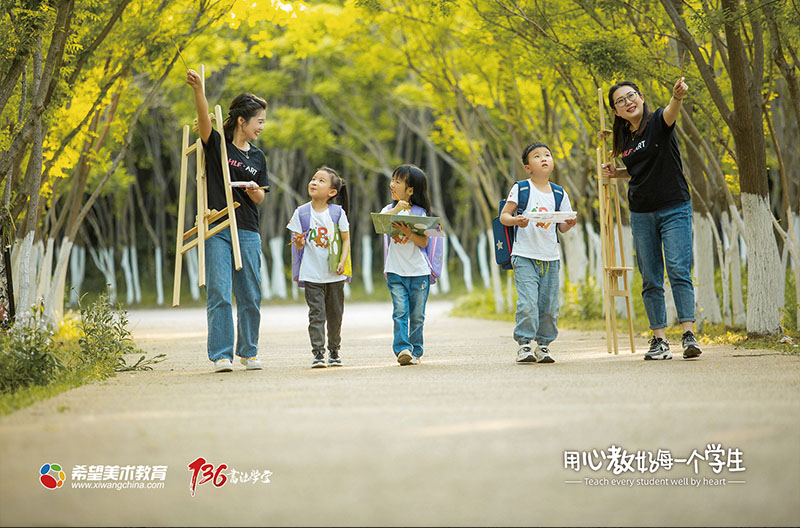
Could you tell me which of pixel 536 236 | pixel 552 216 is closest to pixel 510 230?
pixel 536 236

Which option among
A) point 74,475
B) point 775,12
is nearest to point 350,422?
point 74,475

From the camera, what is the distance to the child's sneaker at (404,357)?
714 centimetres

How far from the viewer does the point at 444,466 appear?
3223mm

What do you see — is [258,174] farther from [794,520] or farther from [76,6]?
[794,520]

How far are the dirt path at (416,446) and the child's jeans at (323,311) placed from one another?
141 centimetres

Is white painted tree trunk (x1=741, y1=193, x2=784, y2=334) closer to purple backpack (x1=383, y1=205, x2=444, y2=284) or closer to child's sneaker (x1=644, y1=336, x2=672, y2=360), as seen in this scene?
child's sneaker (x1=644, y1=336, x2=672, y2=360)

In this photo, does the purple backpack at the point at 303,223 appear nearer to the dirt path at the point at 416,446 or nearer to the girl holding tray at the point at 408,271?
the girl holding tray at the point at 408,271

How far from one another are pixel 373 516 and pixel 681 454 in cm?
132

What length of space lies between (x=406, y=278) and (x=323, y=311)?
731 millimetres

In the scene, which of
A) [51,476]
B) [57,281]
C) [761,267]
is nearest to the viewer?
[51,476]

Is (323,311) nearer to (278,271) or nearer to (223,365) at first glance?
(223,365)

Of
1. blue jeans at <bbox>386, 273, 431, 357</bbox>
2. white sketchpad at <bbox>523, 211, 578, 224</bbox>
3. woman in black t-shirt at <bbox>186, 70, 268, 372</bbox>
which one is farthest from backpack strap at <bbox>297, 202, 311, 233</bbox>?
white sketchpad at <bbox>523, 211, 578, 224</bbox>

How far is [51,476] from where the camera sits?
3.20m

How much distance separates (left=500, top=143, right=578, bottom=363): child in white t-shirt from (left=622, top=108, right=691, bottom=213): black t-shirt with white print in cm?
64
